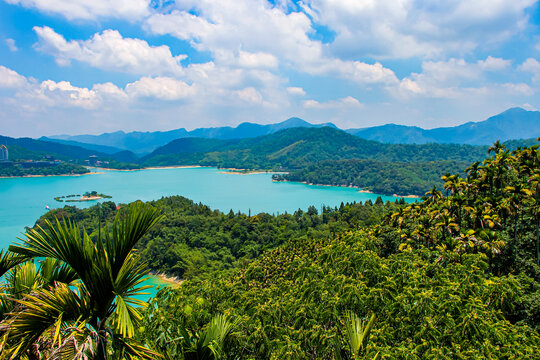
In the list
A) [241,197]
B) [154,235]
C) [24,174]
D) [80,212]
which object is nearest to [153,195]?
[241,197]

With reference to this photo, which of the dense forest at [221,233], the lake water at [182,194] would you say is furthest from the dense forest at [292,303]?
the lake water at [182,194]

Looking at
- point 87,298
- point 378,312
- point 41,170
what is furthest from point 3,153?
point 87,298

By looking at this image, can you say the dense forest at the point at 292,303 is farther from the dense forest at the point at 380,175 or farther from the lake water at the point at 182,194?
the dense forest at the point at 380,175

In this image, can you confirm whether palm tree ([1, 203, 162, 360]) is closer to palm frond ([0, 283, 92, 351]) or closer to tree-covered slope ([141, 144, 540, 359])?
palm frond ([0, 283, 92, 351])

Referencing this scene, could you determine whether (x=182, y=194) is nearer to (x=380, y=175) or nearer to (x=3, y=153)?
(x=380, y=175)

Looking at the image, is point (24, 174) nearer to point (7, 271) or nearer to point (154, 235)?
point (154, 235)

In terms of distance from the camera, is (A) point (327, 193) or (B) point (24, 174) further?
(B) point (24, 174)
